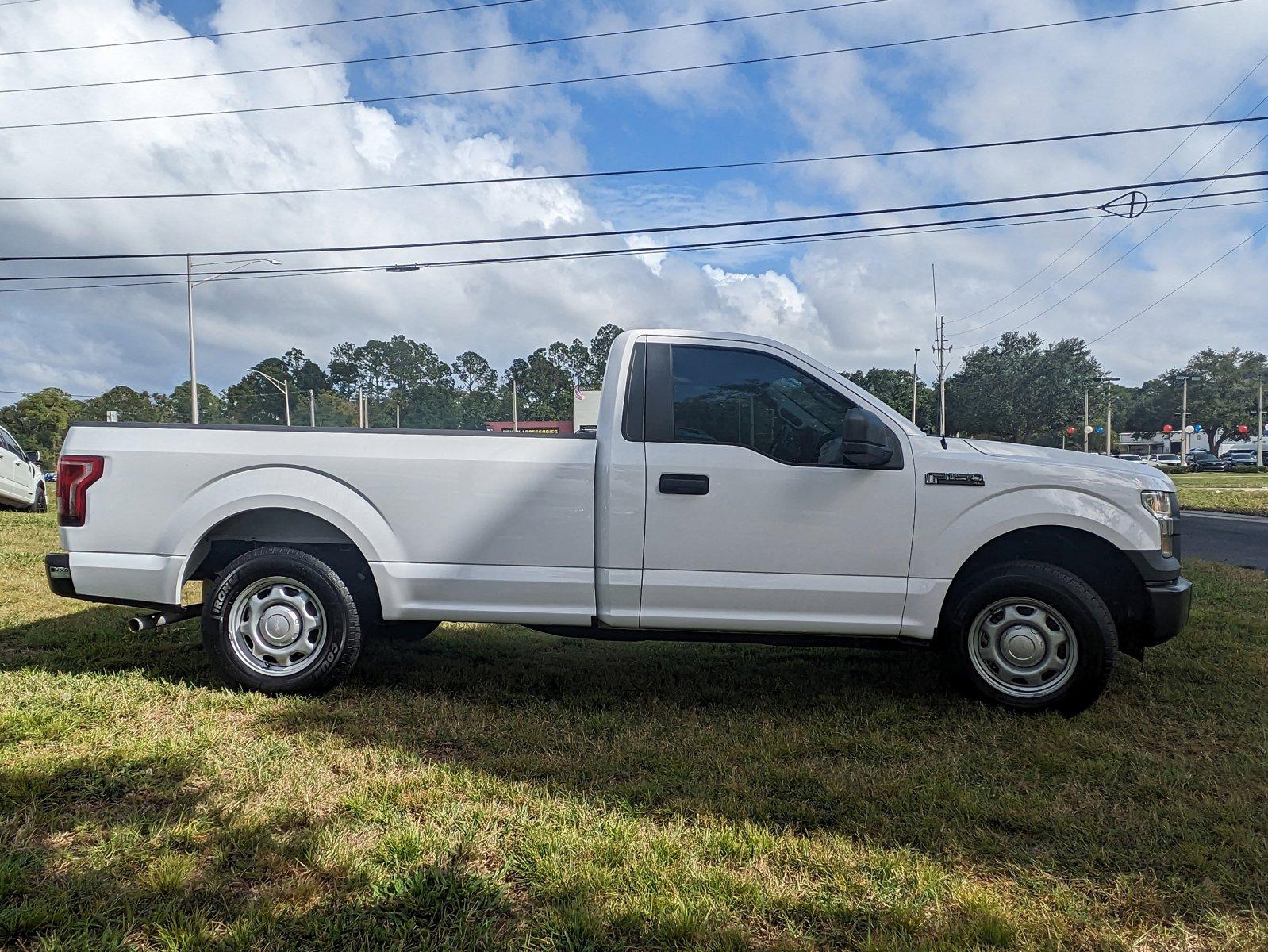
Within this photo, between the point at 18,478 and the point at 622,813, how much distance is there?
16947mm

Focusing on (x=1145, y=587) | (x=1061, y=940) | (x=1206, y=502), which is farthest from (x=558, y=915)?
(x=1206, y=502)

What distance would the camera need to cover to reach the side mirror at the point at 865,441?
3822mm

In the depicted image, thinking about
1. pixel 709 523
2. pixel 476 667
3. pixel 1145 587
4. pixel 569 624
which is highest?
pixel 709 523

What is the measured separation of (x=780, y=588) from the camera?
4.00 m

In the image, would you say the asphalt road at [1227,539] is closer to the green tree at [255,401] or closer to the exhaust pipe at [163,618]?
the exhaust pipe at [163,618]

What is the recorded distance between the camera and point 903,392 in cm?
9806

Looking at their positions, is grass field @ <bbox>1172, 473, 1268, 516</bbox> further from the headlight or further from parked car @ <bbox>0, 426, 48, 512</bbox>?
parked car @ <bbox>0, 426, 48, 512</bbox>

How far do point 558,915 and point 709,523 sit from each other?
2087mm

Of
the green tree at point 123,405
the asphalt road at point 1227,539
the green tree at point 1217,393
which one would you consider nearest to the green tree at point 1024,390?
the green tree at point 1217,393

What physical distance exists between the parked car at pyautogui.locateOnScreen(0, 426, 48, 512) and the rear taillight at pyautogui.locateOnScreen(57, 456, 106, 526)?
521 inches

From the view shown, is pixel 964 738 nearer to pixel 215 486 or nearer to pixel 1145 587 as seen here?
pixel 1145 587

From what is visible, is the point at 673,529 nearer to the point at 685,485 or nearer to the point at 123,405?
the point at 685,485

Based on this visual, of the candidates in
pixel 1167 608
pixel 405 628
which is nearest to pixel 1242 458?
pixel 1167 608

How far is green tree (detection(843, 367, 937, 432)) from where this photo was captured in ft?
242
